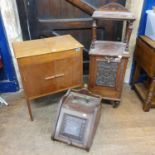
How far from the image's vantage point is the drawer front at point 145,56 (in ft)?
5.41

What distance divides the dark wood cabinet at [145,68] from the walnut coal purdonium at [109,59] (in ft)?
0.71

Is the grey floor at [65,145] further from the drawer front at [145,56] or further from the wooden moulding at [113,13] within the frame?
the wooden moulding at [113,13]

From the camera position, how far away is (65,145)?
1.56m

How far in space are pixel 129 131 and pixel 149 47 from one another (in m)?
0.79

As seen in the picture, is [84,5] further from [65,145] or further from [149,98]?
[65,145]

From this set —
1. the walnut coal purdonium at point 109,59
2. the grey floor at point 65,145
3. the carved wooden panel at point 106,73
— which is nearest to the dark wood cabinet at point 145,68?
the grey floor at point 65,145

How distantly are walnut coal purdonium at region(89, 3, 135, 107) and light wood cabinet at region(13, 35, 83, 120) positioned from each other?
15 centimetres

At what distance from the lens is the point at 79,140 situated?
4.93 ft

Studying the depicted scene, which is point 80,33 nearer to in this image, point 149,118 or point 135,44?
point 135,44

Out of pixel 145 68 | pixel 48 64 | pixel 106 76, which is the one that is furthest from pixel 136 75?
pixel 48 64

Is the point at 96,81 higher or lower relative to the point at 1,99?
higher

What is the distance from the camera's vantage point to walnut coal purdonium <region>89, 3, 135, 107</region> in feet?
5.29

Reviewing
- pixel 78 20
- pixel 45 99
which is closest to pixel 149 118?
pixel 45 99

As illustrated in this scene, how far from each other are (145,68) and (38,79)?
1.02 metres
